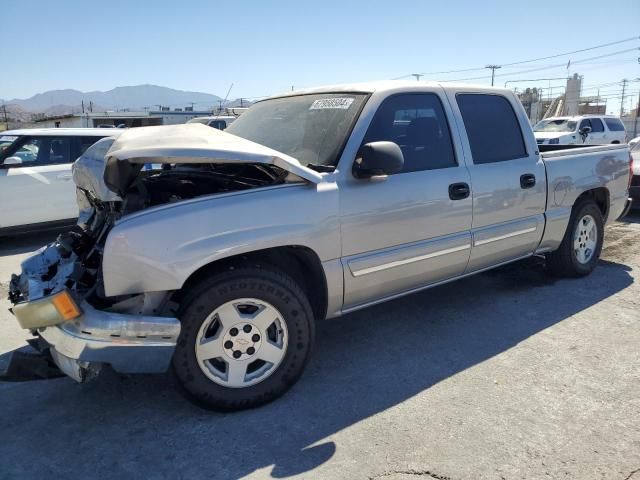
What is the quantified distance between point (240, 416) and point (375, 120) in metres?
2.07

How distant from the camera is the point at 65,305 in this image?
2.65 meters

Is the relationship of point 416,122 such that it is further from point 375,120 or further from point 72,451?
point 72,451

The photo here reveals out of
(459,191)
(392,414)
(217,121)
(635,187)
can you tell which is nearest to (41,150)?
(459,191)

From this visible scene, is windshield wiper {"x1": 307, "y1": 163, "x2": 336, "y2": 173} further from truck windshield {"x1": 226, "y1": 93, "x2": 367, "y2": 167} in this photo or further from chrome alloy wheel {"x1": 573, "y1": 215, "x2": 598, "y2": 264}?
chrome alloy wheel {"x1": 573, "y1": 215, "x2": 598, "y2": 264}

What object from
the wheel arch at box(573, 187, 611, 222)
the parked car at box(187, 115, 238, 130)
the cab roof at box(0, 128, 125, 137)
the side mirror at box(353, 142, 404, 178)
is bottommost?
the wheel arch at box(573, 187, 611, 222)

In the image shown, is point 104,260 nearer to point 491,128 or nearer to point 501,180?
point 501,180

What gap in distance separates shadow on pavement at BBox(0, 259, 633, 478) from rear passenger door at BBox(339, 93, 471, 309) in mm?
484

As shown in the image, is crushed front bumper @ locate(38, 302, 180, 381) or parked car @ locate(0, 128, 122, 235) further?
parked car @ locate(0, 128, 122, 235)

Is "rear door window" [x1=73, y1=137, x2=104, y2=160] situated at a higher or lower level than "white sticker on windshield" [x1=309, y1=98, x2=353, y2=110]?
lower

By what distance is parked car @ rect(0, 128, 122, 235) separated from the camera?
7199mm

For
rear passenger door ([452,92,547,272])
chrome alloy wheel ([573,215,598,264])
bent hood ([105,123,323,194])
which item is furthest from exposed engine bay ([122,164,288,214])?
chrome alloy wheel ([573,215,598,264])

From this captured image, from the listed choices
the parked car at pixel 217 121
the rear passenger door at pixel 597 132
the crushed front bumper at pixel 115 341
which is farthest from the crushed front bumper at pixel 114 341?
the rear passenger door at pixel 597 132

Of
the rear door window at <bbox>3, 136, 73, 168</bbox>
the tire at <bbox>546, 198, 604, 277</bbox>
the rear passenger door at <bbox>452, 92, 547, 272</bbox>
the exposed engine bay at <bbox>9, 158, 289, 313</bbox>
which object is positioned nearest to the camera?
the exposed engine bay at <bbox>9, 158, 289, 313</bbox>

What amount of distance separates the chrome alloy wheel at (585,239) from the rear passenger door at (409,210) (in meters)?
1.84
